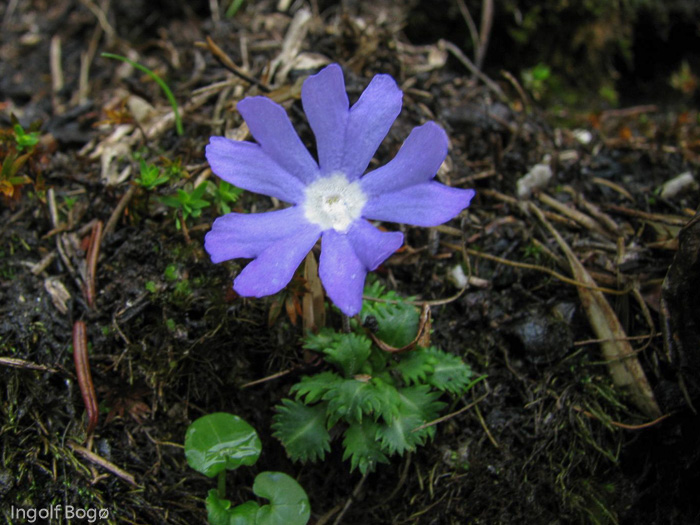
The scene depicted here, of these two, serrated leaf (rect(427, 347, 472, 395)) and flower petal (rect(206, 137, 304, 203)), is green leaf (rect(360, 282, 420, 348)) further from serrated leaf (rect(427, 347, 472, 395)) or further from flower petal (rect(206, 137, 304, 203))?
flower petal (rect(206, 137, 304, 203))

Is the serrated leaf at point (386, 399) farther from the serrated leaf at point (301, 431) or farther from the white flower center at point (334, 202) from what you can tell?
the white flower center at point (334, 202)

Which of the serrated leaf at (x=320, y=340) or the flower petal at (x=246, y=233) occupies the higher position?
the flower petal at (x=246, y=233)

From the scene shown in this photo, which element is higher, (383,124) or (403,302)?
(383,124)

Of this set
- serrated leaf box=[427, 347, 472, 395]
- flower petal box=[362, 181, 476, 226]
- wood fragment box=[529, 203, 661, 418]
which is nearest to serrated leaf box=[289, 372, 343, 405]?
serrated leaf box=[427, 347, 472, 395]

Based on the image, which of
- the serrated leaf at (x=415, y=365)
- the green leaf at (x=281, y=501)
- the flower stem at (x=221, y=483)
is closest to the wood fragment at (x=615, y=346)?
the serrated leaf at (x=415, y=365)

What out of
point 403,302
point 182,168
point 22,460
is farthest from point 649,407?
point 22,460

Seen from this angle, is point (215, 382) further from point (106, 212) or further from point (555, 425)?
point (555, 425)
